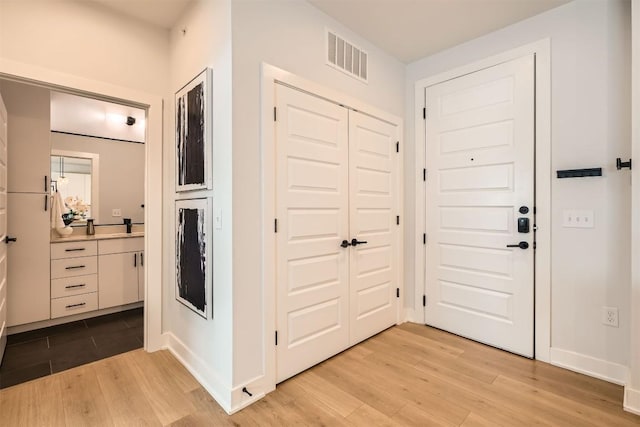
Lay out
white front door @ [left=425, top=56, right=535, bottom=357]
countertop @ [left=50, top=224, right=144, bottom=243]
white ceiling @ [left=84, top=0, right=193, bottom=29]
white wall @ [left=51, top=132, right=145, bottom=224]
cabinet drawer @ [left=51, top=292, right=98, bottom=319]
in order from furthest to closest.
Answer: white wall @ [left=51, top=132, right=145, bottom=224], countertop @ [left=50, top=224, right=144, bottom=243], cabinet drawer @ [left=51, top=292, right=98, bottom=319], white front door @ [left=425, top=56, right=535, bottom=357], white ceiling @ [left=84, top=0, right=193, bottom=29]

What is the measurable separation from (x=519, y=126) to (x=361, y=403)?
8.08 feet

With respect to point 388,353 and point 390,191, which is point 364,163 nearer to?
point 390,191

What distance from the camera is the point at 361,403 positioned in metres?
1.88

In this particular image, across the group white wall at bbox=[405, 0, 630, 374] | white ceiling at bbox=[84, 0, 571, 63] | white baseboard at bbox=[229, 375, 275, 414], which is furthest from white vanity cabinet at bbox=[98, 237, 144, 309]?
white wall at bbox=[405, 0, 630, 374]

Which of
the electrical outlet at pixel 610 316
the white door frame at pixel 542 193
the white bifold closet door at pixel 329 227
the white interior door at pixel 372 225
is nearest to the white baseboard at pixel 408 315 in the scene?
the white interior door at pixel 372 225

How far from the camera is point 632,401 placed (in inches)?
70.4

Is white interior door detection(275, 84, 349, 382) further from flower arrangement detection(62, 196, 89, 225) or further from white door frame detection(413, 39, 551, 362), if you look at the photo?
flower arrangement detection(62, 196, 89, 225)

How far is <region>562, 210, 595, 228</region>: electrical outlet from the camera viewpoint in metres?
2.17

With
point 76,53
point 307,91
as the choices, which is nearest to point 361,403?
point 307,91

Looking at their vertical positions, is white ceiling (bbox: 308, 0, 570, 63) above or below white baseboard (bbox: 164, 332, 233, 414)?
above

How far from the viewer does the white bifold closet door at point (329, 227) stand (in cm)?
212

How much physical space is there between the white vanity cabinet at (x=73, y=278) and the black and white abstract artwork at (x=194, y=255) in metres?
1.75

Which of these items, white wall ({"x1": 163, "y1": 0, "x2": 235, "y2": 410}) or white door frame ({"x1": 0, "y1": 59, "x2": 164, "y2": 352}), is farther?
white door frame ({"x1": 0, "y1": 59, "x2": 164, "y2": 352})

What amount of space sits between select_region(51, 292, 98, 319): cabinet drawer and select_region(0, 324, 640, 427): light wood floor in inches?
51.1
